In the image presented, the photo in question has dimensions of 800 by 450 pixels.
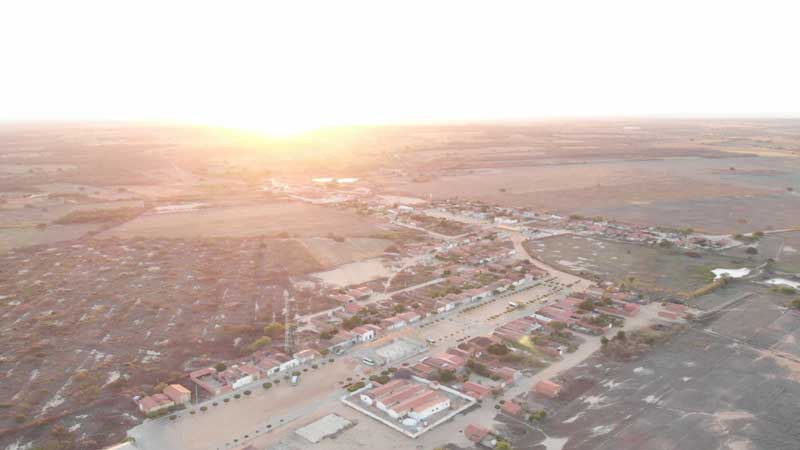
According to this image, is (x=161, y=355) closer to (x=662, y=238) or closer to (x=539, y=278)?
(x=539, y=278)

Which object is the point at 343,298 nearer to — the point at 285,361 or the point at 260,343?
the point at 260,343

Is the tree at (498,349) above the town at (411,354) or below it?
above

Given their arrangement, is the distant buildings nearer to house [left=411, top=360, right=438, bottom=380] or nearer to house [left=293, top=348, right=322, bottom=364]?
house [left=411, top=360, right=438, bottom=380]

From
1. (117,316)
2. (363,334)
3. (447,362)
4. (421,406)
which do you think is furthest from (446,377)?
(117,316)

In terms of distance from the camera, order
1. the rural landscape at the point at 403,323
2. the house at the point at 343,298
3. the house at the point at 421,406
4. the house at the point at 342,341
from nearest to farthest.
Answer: the rural landscape at the point at 403,323
the house at the point at 421,406
the house at the point at 342,341
the house at the point at 343,298

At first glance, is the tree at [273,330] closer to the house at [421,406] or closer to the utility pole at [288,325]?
the utility pole at [288,325]

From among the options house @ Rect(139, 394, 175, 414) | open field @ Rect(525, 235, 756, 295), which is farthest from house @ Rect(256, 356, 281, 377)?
open field @ Rect(525, 235, 756, 295)

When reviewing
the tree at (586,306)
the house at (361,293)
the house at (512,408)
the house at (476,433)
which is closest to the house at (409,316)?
the house at (361,293)

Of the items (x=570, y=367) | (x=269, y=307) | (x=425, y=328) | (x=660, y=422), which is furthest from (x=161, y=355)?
(x=660, y=422)
